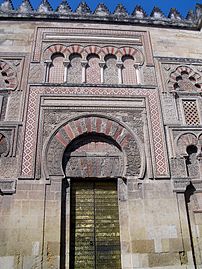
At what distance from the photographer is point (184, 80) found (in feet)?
20.9

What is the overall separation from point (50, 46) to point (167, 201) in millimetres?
4405

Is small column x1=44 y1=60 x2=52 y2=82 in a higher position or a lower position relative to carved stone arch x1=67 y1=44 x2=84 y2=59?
lower

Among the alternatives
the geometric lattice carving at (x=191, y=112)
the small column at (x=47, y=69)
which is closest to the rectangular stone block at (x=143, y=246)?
the geometric lattice carving at (x=191, y=112)

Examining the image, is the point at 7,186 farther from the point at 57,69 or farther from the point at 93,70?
the point at 93,70

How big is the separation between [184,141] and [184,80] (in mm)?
1726

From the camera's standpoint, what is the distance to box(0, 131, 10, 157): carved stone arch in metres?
5.01

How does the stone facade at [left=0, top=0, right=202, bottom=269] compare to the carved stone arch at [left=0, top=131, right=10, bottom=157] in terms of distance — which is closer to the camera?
the stone facade at [left=0, top=0, right=202, bottom=269]

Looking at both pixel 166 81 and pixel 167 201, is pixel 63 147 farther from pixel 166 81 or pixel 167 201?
pixel 166 81

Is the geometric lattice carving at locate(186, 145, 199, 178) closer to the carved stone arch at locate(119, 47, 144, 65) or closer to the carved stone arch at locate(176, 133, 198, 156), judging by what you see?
the carved stone arch at locate(176, 133, 198, 156)

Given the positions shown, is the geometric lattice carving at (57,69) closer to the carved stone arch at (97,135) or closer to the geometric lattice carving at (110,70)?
the geometric lattice carving at (110,70)

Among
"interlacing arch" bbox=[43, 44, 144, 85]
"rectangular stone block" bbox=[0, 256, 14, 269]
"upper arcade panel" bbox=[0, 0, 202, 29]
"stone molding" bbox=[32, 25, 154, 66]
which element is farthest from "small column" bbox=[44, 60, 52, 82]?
"rectangular stone block" bbox=[0, 256, 14, 269]

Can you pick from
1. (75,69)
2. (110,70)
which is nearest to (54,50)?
(75,69)

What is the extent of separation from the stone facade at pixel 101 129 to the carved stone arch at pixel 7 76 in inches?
0.9

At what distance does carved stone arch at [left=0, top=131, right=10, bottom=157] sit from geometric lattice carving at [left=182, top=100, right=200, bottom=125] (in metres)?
3.70
